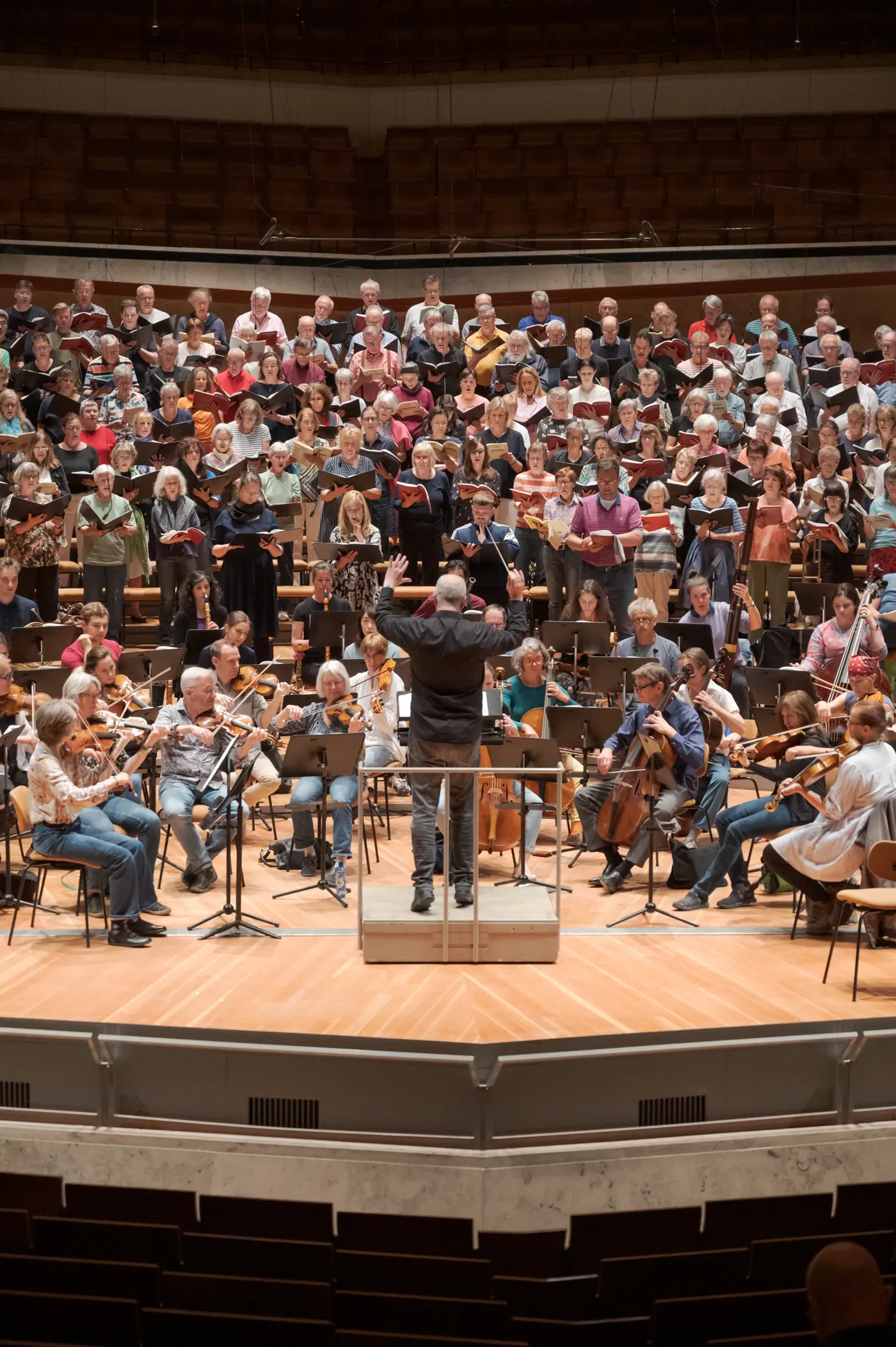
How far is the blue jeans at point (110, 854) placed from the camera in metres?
6.12

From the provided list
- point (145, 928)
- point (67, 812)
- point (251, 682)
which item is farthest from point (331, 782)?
point (67, 812)

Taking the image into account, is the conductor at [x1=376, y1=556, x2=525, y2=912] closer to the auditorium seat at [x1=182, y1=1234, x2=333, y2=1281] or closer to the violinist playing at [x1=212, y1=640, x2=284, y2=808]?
the violinist playing at [x1=212, y1=640, x2=284, y2=808]

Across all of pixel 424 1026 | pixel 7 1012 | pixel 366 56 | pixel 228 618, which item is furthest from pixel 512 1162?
pixel 366 56

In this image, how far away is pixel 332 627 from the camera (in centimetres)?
838

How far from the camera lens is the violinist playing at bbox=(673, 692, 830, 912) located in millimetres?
6562

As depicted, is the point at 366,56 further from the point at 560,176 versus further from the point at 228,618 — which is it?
the point at 228,618

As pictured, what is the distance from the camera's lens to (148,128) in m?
15.6

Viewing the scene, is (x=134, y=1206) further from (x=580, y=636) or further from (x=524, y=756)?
(x=580, y=636)

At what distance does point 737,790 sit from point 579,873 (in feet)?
5.37

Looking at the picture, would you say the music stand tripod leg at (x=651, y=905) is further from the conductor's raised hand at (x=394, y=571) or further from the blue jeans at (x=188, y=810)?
the blue jeans at (x=188, y=810)

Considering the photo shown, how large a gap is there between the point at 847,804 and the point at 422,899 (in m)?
1.76

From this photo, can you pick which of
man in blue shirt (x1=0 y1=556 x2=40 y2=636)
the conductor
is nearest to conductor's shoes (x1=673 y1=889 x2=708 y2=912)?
the conductor

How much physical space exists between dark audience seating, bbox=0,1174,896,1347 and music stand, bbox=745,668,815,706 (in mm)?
3202

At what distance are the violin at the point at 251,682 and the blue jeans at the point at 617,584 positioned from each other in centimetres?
249
